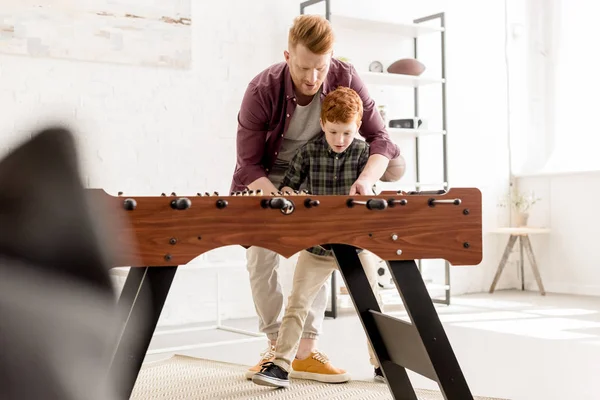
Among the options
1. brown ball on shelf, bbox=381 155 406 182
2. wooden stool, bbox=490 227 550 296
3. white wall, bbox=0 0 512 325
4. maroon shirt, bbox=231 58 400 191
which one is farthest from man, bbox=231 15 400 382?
wooden stool, bbox=490 227 550 296

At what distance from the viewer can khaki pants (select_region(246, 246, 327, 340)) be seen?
2811 millimetres

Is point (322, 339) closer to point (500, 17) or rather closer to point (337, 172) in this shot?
point (337, 172)

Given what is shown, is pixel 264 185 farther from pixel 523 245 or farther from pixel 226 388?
pixel 523 245

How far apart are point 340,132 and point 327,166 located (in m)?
0.22

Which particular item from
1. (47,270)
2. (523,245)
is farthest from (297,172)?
(523,245)

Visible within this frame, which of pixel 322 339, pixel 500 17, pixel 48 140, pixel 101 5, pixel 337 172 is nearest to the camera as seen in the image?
pixel 48 140

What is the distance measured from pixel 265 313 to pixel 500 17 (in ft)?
12.9

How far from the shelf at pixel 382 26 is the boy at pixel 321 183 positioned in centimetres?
207

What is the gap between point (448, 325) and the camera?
161 inches

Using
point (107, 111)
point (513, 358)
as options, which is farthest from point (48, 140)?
point (107, 111)

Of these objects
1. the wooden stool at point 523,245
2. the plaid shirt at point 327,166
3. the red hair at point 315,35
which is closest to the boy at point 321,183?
the plaid shirt at point 327,166

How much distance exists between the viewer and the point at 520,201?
5715 mm

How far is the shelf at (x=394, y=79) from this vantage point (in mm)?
4669

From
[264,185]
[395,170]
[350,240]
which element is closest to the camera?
[350,240]
